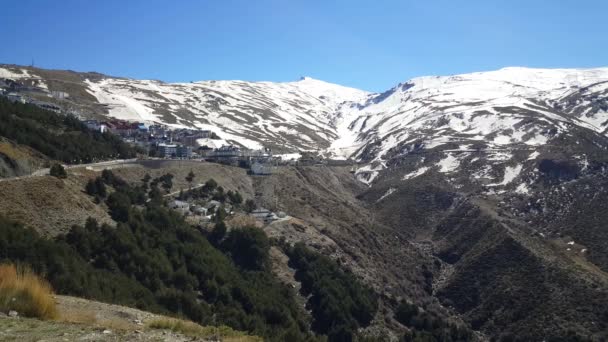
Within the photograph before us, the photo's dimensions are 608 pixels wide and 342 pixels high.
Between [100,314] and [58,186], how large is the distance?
24665 mm

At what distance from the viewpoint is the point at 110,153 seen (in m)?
59.6

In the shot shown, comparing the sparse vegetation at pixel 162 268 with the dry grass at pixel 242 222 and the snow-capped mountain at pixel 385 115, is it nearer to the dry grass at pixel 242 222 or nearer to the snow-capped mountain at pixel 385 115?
the dry grass at pixel 242 222

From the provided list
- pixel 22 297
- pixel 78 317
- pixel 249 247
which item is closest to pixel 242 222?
pixel 249 247

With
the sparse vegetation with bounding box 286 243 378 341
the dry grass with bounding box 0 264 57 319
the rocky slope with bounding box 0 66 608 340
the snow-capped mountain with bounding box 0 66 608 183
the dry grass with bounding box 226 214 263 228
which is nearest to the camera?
the dry grass with bounding box 0 264 57 319

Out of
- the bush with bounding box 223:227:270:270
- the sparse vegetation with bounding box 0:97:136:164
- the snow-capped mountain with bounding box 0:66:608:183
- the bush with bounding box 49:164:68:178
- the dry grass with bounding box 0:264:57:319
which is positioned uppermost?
the snow-capped mountain with bounding box 0:66:608:183

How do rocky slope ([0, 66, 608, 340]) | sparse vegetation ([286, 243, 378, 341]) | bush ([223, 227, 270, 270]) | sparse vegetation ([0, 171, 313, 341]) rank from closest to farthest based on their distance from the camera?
1. sparse vegetation ([0, 171, 313, 341])
2. sparse vegetation ([286, 243, 378, 341])
3. bush ([223, 227, 270, 270])
4. rocky slope ([0, 66, 608, 340])

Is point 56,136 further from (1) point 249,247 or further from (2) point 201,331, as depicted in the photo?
(2) point 201,331

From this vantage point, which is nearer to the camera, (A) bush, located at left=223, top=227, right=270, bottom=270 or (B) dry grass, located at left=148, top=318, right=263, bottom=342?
(B) dry grass, located at left=148, top=318, right=263, bottom=342

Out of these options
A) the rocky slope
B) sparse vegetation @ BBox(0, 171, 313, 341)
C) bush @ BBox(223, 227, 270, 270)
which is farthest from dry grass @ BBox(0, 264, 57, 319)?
the rocky slope

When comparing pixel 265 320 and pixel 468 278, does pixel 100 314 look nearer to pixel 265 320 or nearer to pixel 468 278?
pixel 265 320

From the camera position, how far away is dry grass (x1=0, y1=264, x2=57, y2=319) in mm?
9258

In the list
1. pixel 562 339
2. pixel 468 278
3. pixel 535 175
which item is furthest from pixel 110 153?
pixel 535 175

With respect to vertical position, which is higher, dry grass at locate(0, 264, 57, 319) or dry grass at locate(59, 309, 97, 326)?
dry grass at locate(0, 264, 57, 319)

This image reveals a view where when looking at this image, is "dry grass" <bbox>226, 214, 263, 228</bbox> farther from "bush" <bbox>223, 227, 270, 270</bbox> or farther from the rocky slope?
"bush" <bbox>223, 227, 270, 270</bbox>
